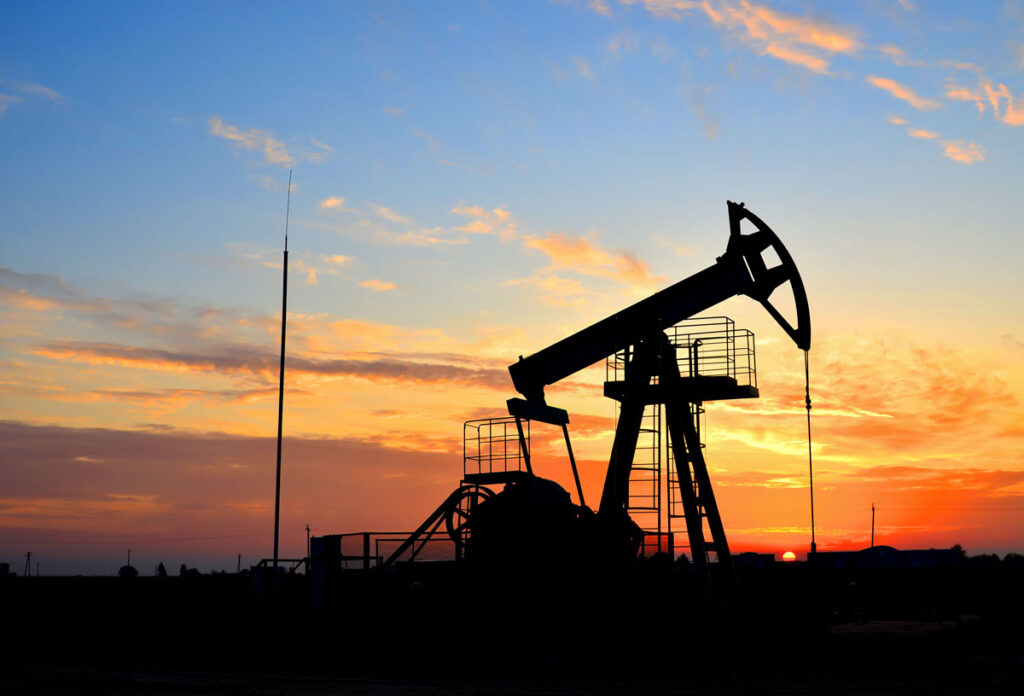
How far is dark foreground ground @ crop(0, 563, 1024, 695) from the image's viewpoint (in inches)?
607

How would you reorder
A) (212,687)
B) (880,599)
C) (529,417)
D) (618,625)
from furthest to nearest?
(880,599) → (529,417) → (618,625) → (212,687)

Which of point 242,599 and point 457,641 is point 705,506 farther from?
point 242,599

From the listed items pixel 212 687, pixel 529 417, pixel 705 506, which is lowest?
pixel 212 687

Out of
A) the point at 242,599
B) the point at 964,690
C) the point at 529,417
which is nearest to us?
the point at 964,690

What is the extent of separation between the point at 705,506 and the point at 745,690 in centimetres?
926

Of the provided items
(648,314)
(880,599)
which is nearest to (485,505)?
(648,314)

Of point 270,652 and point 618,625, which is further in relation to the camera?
point 618,625

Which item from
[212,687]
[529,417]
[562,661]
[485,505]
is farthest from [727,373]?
[212,687]

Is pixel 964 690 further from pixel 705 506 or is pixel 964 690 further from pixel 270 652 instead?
pixel 270 652

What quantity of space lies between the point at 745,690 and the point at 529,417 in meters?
9.81

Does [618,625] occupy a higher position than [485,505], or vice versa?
[485,505]

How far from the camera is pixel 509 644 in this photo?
1873 centimetres

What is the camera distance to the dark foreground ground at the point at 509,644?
15.4m

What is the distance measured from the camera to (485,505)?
2323 centimetres
